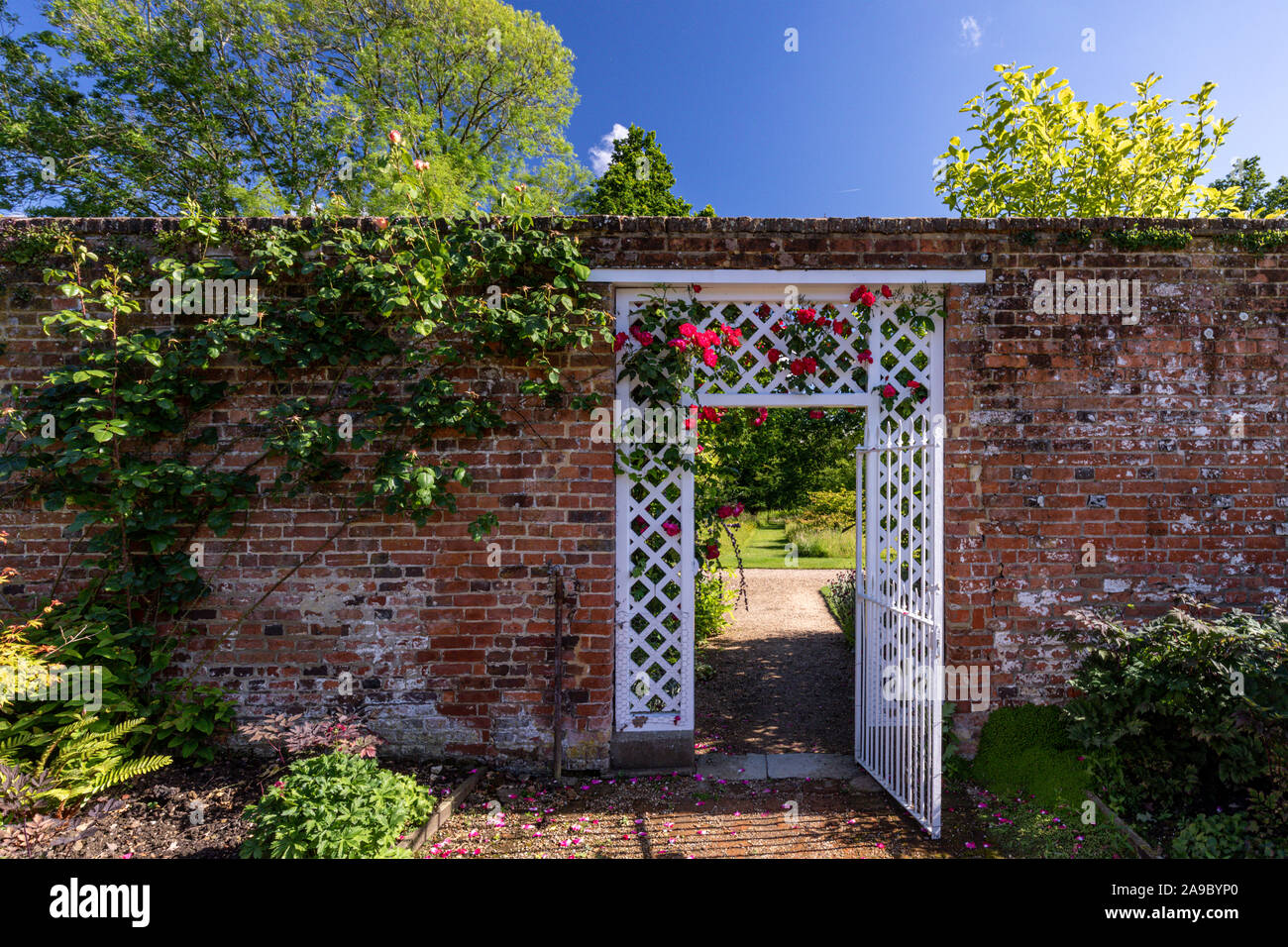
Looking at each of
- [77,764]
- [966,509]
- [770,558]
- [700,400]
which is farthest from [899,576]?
[770,558]

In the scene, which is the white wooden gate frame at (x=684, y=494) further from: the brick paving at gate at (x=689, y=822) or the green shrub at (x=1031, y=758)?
the green shrub at (x=1031, y=758)

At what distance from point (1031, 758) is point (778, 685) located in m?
2.27

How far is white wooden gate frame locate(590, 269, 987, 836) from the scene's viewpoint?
370 cm

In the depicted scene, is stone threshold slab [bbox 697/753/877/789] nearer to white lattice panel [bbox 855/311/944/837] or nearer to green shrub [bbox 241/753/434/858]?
white lattice panel [bbox 855/311/944/837]

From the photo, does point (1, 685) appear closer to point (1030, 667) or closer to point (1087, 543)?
point (1030, 667)

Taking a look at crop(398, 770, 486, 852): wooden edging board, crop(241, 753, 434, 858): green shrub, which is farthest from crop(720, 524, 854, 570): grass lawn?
crop(241, 753, 434, 858): green shrub

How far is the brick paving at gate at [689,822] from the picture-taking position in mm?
3025

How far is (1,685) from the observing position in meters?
2.95

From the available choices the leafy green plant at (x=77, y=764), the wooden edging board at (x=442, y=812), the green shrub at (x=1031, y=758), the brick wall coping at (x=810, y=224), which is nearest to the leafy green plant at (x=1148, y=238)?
the brick wall coping at (x=810, y=224)

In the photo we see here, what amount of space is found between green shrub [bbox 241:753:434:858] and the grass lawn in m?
7.65

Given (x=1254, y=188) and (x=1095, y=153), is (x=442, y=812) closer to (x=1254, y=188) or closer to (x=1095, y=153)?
(x=1095, y=153)
